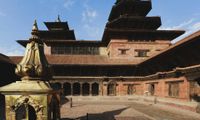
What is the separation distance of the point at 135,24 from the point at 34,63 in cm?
3078

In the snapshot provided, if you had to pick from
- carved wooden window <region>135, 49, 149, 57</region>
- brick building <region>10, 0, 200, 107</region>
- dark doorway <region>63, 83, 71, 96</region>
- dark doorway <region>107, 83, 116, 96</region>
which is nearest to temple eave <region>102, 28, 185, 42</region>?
brick building <region>10, 0, 200, 107</region>

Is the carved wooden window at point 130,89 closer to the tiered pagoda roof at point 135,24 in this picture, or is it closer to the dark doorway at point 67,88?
the tiered pagoda roof at point 135,24

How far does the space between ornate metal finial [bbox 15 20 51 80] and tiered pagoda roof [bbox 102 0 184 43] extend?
26.0 m

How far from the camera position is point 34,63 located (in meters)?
4.84

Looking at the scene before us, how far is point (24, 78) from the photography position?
479 centimetres

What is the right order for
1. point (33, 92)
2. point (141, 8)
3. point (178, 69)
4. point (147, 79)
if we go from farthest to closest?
point (141, 8) → point (147, 79) → point (178, 69) → point (33, 92)

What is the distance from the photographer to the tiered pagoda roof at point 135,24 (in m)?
31.7

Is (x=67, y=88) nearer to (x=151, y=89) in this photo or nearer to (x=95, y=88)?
(x=95, y=88)

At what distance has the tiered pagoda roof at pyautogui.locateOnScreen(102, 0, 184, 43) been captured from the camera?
104ft

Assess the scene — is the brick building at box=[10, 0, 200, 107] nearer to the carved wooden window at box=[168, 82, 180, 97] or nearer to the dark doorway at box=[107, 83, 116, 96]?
the dark doorway at box=[107, 83, 116, 96]

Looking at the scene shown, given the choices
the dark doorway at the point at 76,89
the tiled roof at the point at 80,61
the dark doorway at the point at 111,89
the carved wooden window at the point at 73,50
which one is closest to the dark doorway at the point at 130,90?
the dark doorway at the point at 111,89

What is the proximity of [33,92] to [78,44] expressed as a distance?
31.6m

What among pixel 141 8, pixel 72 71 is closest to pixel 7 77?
pixel 72 71

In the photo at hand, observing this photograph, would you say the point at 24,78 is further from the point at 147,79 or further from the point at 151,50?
the point at 151,50
